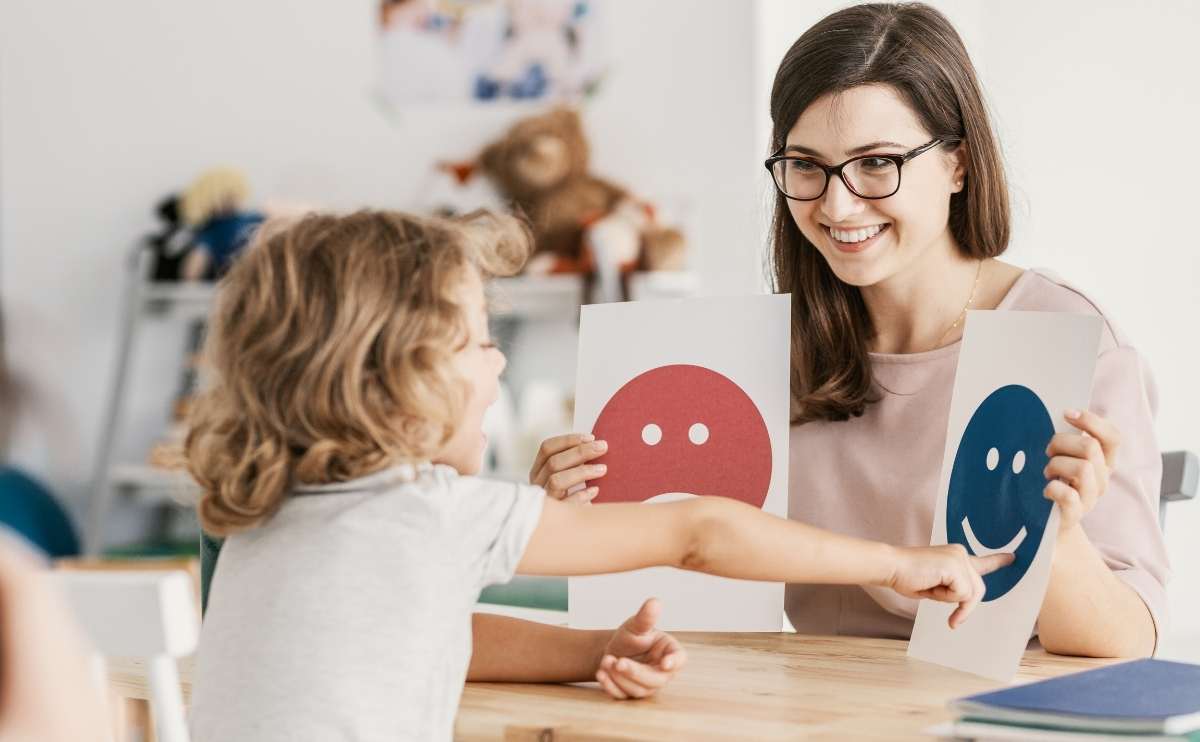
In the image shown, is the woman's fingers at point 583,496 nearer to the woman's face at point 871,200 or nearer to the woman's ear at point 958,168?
the woman's face at point 871,200

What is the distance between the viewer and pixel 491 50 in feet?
11.7

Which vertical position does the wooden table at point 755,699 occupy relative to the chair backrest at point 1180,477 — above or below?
Result: below

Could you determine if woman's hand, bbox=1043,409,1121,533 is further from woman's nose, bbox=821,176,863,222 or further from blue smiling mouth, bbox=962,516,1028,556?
woman's nose, bbox=821,176,863,222

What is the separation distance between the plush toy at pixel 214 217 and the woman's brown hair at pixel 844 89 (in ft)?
8.23

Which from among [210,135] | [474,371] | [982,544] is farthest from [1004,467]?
[210,135]

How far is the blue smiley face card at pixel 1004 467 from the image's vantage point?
0.97 metres

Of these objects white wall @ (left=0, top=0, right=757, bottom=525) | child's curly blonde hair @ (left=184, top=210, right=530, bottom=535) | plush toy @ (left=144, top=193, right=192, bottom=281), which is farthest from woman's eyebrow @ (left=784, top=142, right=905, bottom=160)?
plush toy @ (left=144, top=193, right=192, bottom=281)

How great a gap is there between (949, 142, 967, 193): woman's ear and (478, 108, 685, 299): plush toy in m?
1.91

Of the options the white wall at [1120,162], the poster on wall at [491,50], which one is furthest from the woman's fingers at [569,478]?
the poster on wall at [491,50]

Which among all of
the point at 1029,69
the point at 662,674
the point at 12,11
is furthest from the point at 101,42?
the point at 662,674

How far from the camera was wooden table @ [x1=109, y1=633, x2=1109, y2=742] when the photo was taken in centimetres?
86

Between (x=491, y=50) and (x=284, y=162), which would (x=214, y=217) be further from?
(x=491, y=50)

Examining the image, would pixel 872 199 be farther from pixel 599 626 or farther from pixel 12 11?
pixel 12 11

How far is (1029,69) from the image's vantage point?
2.50 m
